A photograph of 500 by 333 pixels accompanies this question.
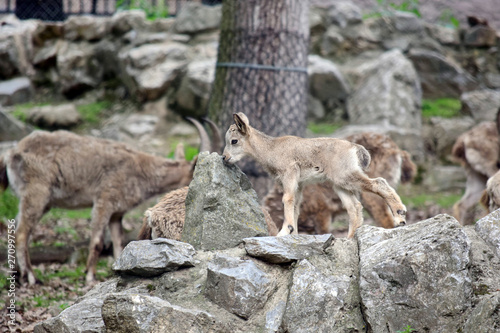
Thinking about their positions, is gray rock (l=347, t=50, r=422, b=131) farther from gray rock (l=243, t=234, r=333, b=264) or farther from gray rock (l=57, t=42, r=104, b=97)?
gray rock (l=243, t=234, r=333, b=264)

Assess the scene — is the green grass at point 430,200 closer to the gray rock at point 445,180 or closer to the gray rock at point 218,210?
the gray rock at point 445,180

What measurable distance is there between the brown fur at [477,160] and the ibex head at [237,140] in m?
4.98

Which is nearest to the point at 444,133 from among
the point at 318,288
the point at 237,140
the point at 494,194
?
the point at 494,194

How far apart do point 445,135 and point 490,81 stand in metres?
A: 3.17

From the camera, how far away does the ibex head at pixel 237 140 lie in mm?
4949

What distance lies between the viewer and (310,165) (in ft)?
16.0

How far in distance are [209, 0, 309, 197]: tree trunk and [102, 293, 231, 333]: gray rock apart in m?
4.14

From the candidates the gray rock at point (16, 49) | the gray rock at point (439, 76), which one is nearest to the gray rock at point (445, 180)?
the gray rock at point (439, 76)

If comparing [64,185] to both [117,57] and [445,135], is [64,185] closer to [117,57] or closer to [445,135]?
[117,57]

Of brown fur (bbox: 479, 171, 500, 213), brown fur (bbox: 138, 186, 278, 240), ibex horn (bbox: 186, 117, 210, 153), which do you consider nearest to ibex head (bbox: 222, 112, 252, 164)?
brown fur (bbox: 138, 186, 278, 240)

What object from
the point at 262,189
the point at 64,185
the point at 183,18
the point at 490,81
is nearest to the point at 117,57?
the point at 183,18

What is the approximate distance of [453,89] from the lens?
14602 millimetres

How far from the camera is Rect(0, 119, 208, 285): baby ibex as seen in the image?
770cm

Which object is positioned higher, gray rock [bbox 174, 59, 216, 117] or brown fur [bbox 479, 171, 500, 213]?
brown fur [bbox 479, 171, 500, 213]
